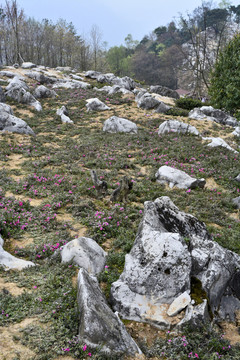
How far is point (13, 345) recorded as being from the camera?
4.02 metres

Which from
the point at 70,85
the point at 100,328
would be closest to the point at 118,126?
the point at 100,328

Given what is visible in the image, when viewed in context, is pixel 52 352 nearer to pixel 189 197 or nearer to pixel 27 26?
pixel 189 197

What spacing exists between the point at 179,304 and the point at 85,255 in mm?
2431

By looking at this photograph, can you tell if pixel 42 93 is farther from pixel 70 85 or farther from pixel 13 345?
pixel 13 345

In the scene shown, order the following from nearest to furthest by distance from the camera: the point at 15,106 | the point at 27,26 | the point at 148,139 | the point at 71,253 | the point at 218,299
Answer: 1. the point at 218,299
2. the point at 71,253
3. the point at 148,139
4. the point at 15,106
5. the point at 27,26

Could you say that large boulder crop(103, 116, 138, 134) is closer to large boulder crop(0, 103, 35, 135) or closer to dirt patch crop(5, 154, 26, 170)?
large boulder crop(0, 103, 35, 135)

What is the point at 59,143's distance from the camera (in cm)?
1747

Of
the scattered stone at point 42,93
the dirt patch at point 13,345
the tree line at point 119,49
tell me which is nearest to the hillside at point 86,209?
the dirt patch at point 13,345

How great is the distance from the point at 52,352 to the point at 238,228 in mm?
7574

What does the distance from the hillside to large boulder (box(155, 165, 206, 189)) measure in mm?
281

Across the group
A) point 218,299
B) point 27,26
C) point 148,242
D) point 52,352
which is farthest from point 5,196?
point 27,26

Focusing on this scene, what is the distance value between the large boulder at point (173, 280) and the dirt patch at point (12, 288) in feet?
6.28

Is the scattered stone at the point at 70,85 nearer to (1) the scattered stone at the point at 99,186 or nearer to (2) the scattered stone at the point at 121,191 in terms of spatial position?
(1) the scattered stone at the point at 99,186

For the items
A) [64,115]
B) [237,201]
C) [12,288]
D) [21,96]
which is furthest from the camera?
[21,96]
